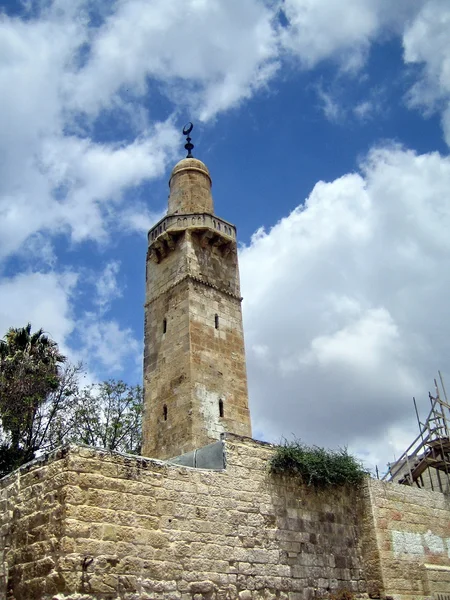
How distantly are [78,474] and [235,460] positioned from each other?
2.79m

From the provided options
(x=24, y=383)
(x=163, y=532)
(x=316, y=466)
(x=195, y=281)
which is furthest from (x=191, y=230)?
(x=163, y=532)

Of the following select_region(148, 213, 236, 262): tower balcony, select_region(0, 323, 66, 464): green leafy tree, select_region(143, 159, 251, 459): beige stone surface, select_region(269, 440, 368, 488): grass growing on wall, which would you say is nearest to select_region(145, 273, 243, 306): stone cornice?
select_region(143, 159, 251, 459): beige stone surface

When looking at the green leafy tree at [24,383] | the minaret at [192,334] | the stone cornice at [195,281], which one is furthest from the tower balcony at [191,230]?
the green leafy tree at [24,383]

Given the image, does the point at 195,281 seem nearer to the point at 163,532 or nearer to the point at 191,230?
the point at 191,230

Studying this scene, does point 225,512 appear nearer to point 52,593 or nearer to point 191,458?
point 191,458

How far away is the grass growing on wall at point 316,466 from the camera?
9477mm

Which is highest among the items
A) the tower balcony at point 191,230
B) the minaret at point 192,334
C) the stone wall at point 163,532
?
the tower balcony at point 191,230

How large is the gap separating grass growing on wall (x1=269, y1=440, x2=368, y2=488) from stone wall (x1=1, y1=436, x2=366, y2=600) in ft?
0.67

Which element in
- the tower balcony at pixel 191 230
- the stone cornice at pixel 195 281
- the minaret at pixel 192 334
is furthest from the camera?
the tower balcony at pixel 191 230

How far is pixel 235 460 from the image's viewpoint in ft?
29.1

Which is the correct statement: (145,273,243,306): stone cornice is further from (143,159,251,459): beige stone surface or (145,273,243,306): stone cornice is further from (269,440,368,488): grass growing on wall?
(269,440,368,488): grass growing on wall

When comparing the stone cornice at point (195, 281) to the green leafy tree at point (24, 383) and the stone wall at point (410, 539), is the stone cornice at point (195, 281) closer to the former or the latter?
the green leafy tree at point (24, 383)

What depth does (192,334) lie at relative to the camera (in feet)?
52.4

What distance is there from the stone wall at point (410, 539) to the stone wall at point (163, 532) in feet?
2.85
